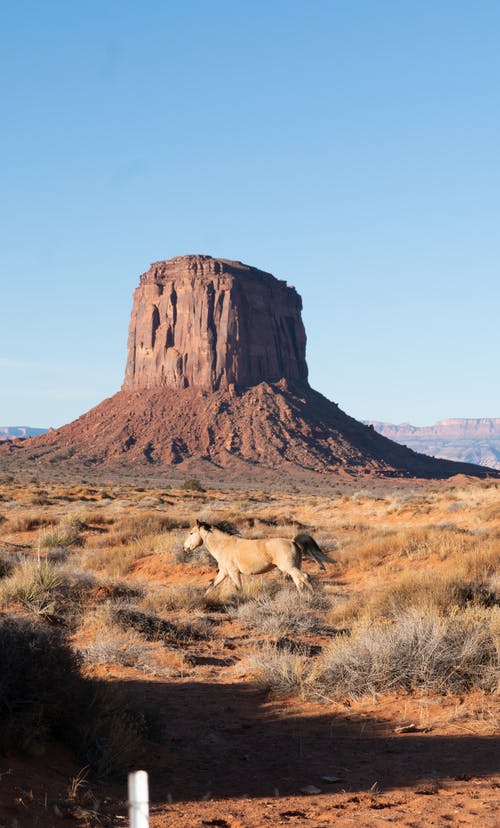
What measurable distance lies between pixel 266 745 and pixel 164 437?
325 feet

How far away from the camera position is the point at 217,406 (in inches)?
4373

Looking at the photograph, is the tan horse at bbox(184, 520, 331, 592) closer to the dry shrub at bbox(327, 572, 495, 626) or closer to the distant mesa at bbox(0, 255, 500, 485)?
the dry shrub at bbox(327, 572, 495, 626)

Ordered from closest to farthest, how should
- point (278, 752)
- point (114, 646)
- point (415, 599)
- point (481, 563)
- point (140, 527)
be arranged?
point (278, 752) → point (114, 646) → point (415, 599) → point (481, 563) → point (140, 527)

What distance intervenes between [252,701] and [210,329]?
4461 inches

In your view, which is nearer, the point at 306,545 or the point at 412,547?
the point at 306,545

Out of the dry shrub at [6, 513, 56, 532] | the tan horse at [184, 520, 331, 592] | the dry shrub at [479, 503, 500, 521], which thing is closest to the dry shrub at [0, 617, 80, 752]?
the tan horse at [184, 520, 331, 592]

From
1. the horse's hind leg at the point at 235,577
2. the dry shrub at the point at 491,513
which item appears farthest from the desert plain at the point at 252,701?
the dry shrub at the point at 491,513

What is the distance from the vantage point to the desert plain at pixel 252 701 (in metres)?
5.12

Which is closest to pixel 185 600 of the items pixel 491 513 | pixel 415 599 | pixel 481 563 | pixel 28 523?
pixel 415 599

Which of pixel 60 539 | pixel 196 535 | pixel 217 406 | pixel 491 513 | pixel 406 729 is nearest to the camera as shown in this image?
pixel 406 729

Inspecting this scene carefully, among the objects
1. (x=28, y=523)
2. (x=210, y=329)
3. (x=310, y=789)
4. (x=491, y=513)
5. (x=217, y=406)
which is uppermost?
(x=210, y=329)

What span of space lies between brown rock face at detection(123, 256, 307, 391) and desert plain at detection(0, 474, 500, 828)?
102m

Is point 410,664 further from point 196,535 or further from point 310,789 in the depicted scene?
point 196,535

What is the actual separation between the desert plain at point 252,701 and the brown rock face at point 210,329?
336ft
